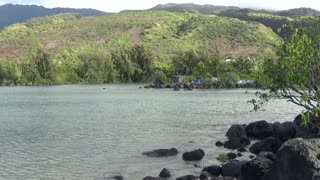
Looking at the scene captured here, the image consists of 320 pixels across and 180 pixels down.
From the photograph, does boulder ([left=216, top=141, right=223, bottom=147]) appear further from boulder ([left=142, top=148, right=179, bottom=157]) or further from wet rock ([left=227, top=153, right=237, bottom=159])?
wet rock ([left=227, top=153, right=237, bottom=159])

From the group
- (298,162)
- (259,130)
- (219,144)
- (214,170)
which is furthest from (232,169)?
(259,130)

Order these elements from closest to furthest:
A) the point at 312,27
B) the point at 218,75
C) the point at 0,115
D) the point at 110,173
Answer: the point at 312,27, the point at 110,173, the point at 0,115, the point at 218,75

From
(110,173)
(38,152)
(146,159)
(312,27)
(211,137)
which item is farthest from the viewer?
(211,137)

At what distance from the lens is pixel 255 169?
25.0 metres

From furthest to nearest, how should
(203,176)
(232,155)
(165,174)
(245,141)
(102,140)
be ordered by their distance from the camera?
(102,140) < (245,141) < (232,155) < (165,174) < (203,176)

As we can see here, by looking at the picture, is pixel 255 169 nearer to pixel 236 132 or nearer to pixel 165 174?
pixel 165 174

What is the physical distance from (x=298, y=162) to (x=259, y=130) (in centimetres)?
2539

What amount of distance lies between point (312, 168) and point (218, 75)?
171 m

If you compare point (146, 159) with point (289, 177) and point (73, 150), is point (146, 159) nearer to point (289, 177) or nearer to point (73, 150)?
point (73, 150)

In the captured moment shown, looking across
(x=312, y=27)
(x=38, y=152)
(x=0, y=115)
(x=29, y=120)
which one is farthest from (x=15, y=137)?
(x=312, y=27)

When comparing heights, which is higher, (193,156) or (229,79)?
(193,156)

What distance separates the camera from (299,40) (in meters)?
23.6

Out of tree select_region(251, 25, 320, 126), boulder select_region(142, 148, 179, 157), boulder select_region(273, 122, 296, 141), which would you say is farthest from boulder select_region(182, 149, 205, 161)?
tree select_region(251, 25, 320, 126)

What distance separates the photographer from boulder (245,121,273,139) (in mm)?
46250
